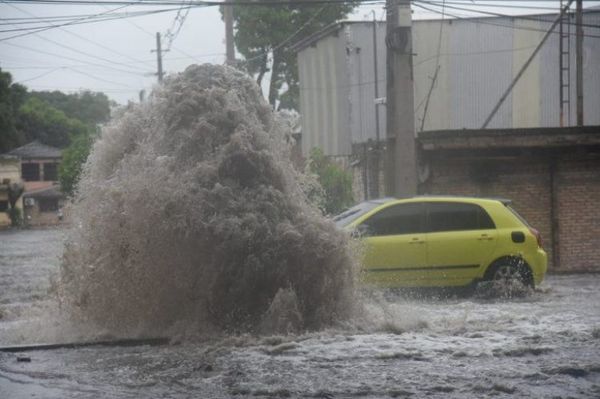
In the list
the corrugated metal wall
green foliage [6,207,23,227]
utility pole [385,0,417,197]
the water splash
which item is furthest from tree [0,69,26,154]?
the water splash

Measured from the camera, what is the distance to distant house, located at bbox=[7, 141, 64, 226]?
6506 centimetres

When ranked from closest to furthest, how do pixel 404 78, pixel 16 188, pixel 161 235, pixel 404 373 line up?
1. pixel 404 373
2. pixel 161 235
3. pixel 404 78
4. pixel 16 188

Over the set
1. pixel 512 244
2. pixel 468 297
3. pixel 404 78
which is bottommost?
pixel 468 297

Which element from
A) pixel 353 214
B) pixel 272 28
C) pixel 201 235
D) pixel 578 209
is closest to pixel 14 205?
pixel 272 28

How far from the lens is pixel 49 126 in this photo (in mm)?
70000

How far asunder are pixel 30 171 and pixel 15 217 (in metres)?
12.7

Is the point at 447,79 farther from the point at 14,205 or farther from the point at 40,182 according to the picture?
the point at 40,182

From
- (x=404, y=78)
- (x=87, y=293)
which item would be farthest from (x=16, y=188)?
(x=87, y=293)

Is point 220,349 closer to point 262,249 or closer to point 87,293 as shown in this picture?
point 262,249

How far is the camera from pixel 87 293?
9844mm

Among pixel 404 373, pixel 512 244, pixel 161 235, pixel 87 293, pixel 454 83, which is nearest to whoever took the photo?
pixel 404 373

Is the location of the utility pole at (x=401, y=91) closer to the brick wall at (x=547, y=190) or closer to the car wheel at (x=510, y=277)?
the brick wall at (x=547, y=190)

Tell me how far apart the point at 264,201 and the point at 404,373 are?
287 cm

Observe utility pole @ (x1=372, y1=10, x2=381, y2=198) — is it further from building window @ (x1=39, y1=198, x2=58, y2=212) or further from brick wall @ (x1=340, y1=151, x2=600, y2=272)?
building window @ (x1=39, y1=198, x2=58, y2=212)
